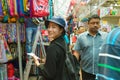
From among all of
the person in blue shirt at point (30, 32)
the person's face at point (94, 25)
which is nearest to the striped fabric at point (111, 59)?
the person in blue shirt at point (30, 32)

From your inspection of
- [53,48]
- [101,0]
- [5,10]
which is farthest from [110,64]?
[101,0]

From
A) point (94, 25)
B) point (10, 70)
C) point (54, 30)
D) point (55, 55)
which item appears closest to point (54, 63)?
point (55, 55)

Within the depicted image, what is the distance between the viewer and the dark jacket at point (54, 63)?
2.50m

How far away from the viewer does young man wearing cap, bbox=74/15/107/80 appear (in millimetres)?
3709

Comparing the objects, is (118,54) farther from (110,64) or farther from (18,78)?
(18,78)

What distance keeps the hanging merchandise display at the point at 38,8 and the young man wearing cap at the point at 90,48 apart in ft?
2.55

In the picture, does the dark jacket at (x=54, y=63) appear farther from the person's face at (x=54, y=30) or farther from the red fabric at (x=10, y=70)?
the red fabric at (x=10, y=70)

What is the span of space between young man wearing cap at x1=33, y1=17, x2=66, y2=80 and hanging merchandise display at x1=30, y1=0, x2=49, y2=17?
1.86 feet

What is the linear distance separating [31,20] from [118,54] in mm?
2699

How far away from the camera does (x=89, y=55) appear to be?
3734mm

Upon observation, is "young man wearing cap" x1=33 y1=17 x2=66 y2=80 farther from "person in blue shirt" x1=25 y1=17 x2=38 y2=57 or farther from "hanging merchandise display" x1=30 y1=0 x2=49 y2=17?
"person in blue shirt" x1=25 y1=17 x2=38 y2=57

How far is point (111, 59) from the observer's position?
116 cm

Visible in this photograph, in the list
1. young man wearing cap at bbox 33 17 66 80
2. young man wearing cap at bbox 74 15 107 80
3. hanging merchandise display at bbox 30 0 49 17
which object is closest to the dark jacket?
young man wearing cap at bbox 33 17 66 80

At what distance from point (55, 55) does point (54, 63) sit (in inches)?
3.2
